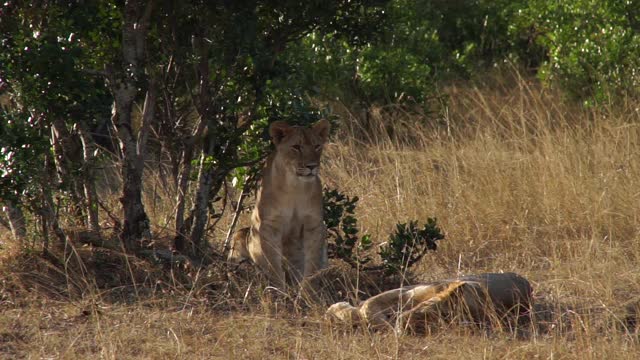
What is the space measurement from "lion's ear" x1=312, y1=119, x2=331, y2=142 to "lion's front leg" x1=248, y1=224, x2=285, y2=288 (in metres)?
0.64

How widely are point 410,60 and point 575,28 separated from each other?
66.4 inches

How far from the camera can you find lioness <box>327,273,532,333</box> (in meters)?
5.52

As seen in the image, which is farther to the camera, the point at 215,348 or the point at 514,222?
the point at 514,222

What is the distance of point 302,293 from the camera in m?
6.17

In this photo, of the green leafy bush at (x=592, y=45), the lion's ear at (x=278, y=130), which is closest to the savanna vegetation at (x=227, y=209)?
the lion's ear at (x=278, y=130)

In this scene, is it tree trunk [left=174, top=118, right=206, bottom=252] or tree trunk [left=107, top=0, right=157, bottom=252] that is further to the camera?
tree trunk [left=174, top=118, right=206, bottom=252]

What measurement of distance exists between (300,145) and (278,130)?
156 millimetres

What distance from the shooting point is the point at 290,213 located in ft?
21.9

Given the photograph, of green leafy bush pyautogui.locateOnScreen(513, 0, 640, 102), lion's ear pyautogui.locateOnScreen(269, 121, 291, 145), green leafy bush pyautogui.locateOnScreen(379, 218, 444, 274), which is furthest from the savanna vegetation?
green leafy bush pyautogui.locateOnScreen(513, 0, 640, 102)

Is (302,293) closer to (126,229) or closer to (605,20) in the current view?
(126,229)

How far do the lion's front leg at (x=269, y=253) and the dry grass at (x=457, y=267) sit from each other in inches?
9.4

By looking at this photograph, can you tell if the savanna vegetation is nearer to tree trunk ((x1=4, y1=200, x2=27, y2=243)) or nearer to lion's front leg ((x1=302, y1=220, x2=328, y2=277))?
tree trunk ((x1=4, y1=200, x2=27, y2=243))

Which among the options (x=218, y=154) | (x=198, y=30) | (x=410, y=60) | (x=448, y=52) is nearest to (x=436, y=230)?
(x=218, y=154)

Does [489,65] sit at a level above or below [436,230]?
above
